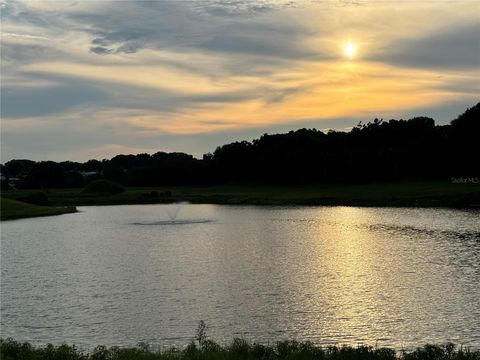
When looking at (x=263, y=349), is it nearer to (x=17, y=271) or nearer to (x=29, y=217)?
(x=17, y=271)

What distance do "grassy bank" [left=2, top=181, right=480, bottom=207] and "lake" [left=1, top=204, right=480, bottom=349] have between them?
3602 cm

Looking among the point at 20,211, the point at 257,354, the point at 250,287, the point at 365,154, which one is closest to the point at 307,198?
the point at 365,154

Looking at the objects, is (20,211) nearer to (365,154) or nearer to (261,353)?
(365,154)

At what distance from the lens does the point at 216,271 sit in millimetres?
38781

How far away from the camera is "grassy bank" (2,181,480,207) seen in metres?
99.3

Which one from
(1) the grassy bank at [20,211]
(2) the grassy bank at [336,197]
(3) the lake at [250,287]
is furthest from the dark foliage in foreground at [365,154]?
(1) the grassy bank at [20,211]

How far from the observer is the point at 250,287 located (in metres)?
33.0

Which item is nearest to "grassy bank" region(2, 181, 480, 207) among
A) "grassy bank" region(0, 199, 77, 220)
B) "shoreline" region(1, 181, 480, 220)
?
"shoreline" region(1, 181, 480, 220)

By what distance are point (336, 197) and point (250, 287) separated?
88.6 m

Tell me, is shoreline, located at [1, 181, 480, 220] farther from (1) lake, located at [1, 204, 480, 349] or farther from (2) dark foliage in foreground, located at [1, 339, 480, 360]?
(2) dark foliage in foreground, located at [1, 339, 480, 360]

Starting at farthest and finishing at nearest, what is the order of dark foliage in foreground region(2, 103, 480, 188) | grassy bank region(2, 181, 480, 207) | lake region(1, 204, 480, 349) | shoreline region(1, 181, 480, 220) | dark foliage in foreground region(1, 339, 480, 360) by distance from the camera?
dark foliage in foreground region(2, 103, 480, 188)
grassy bank region(2, 181, 480, 207)
shoreline region(1, 181, 480, 220)
lake region(1, 204, 480, 349)
dark foliage in foreground region(1, 339, 480, 360)

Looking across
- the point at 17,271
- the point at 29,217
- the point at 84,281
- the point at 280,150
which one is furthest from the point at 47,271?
the point at 280,150

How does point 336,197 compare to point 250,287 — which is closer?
point 250,287

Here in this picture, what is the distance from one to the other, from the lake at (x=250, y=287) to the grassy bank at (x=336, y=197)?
118 ft
